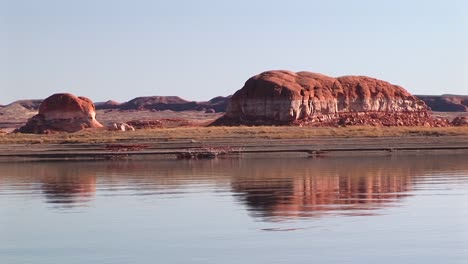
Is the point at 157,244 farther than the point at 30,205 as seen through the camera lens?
No

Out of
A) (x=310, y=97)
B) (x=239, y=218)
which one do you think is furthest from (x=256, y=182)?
(x=310, y=97)

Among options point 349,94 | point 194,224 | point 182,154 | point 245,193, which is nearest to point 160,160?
point 182,154

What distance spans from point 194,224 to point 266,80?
6105 cm

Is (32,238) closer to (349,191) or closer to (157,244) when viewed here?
(157,244)

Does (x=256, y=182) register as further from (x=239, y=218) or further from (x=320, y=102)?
(x=320, y=102)

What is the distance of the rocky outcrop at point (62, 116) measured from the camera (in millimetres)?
71250

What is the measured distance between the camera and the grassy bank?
5912cm

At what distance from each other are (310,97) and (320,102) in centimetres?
97

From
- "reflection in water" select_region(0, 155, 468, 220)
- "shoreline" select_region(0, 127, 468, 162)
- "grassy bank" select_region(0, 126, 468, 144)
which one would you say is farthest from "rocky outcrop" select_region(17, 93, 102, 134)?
"reflection in water" select_region(0, 155, 468, 220)

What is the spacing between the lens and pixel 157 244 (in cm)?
1509

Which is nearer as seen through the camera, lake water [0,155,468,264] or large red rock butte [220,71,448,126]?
lake water [0,155,468,264]

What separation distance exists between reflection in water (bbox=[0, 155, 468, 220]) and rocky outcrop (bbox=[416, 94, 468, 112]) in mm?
132610

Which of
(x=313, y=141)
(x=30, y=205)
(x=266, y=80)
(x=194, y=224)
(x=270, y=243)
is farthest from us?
(x=266, y=80)

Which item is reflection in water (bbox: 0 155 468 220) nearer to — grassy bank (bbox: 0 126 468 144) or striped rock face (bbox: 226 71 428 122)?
grassy bank (bbox: 0 126 468 144)
